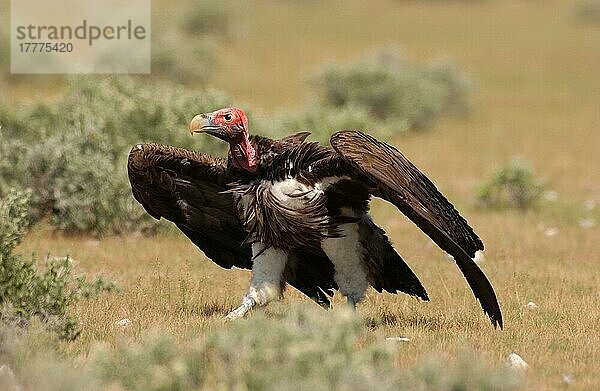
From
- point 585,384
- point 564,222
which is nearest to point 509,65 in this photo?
point 564,222

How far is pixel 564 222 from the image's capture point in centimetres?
1368

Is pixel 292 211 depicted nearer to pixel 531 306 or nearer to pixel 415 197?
pixel 415 197

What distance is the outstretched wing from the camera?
8.13 metres

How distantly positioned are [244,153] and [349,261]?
1084 millimetres

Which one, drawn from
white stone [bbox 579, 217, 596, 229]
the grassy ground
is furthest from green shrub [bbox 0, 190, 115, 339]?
white stone [bbox 579, 217, 596, 229]

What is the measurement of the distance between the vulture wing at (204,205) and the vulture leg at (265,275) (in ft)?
0.43

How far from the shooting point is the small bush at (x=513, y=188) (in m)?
14.7

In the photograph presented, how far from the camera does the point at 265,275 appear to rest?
7938 millimetres

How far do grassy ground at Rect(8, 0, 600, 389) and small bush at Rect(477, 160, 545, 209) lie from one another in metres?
0.30

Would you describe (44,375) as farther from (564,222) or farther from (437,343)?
(564,222)

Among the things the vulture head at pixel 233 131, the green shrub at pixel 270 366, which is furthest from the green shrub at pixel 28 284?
the vulture head at pixel 233 131

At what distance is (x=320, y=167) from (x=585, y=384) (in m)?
2.22

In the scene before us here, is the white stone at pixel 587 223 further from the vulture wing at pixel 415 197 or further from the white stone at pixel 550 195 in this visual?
the vulture wing at pixel 415 197

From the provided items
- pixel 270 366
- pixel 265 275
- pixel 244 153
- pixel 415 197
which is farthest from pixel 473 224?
pixel 270 366
